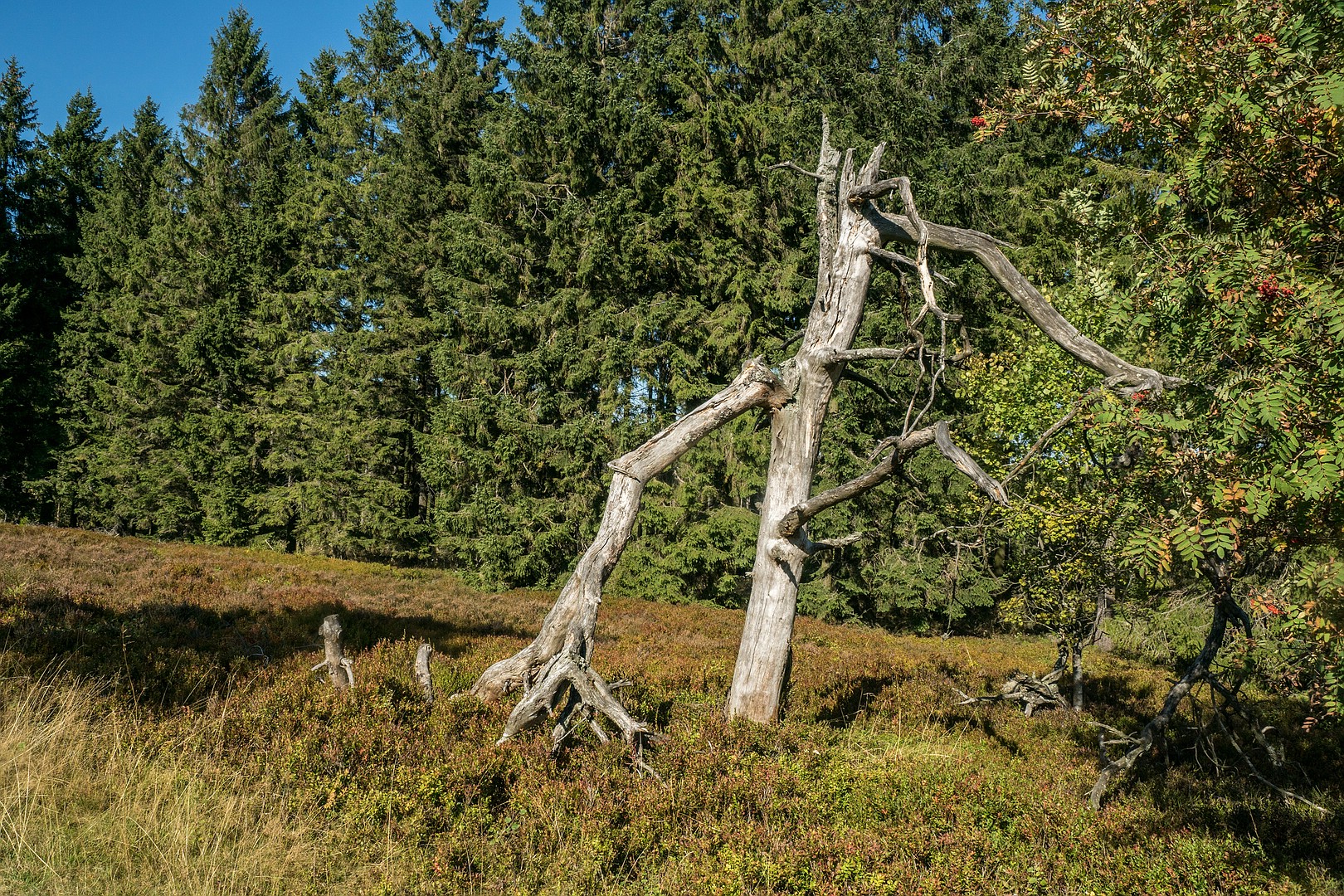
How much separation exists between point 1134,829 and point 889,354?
12.0 feet

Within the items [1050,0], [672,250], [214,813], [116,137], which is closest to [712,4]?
[672,250]

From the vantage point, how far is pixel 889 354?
5527 mm

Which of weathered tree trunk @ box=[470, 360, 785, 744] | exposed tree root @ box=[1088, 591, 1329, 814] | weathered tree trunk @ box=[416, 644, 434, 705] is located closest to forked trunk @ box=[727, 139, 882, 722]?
weathered tree trunk @ box=[470, 360, 785, 744]

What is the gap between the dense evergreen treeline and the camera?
1827 cm

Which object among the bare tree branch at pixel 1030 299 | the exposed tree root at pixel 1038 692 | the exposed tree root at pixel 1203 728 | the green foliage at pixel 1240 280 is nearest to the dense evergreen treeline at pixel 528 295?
the exposed tree root at pixel 1038 692

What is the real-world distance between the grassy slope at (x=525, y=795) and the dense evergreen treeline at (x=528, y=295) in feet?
26.7

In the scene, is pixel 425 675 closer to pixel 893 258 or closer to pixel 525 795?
pixel 525 795

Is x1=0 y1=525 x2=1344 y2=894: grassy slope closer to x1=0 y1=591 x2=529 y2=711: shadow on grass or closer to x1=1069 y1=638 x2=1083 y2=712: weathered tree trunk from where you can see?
x1=0 y1=591 x2=529 y2=711: shadow on grass

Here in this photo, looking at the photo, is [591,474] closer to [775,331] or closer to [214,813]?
[775,331]

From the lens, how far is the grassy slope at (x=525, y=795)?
3.79 meters

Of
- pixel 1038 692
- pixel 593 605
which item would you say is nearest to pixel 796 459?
pixel 593 605

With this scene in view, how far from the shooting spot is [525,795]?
15.0ft

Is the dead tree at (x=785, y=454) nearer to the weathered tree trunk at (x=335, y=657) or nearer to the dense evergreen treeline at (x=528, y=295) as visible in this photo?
the weathered tree trunk at (x=335, y=657)

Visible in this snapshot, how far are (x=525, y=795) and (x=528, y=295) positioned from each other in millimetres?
16661
